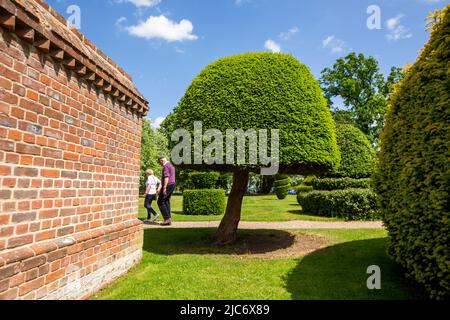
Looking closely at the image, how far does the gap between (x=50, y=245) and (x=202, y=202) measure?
11018 mm

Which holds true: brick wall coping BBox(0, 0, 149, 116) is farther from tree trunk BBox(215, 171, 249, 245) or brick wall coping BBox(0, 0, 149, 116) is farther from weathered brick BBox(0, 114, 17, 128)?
tree trunk BBox(215, 171, 249, 245)

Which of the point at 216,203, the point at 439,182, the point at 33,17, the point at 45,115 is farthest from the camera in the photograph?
the point at 216,203

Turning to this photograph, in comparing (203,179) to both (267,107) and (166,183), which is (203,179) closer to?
(166,183)

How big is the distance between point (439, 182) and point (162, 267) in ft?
14.4

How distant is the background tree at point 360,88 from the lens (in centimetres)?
3341

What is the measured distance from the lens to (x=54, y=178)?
336 centimetres

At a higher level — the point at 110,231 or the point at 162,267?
the point at 110,231

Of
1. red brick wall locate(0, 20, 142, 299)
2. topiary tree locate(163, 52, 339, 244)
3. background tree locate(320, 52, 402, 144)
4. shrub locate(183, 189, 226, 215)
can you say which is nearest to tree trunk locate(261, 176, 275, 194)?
background tree locate(320, 52, 402, 144)

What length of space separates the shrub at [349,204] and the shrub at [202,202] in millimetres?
4634
